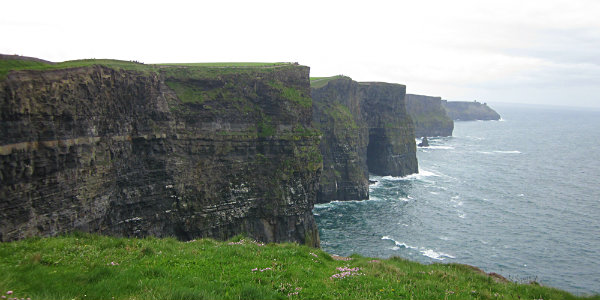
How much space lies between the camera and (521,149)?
145 meters

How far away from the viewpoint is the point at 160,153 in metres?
40.8

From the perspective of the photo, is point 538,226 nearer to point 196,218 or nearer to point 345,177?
point 345,177

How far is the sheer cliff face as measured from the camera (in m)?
27.1

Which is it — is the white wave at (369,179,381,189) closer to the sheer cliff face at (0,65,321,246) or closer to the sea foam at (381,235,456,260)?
the sea foam at (381,235,456,260)

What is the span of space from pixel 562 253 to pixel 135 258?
54.9m

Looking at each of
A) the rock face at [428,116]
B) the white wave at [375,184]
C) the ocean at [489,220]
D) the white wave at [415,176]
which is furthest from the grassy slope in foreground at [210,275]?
the rock face at [428,116]

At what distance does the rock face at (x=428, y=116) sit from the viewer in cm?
17838

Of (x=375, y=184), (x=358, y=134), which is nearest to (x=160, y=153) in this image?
(x=358, y=134)

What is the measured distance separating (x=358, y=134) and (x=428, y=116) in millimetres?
109566

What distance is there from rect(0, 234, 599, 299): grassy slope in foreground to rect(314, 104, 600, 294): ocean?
15.6 metres

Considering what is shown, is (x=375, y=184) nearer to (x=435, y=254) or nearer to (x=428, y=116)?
(x=435, y=254)

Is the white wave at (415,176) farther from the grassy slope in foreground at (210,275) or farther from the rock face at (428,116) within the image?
the grassy slope in foreground at (210,275)

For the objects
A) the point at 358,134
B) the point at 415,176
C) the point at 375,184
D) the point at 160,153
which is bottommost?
the point at 375,184

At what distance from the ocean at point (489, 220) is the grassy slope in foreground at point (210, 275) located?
1562cm
